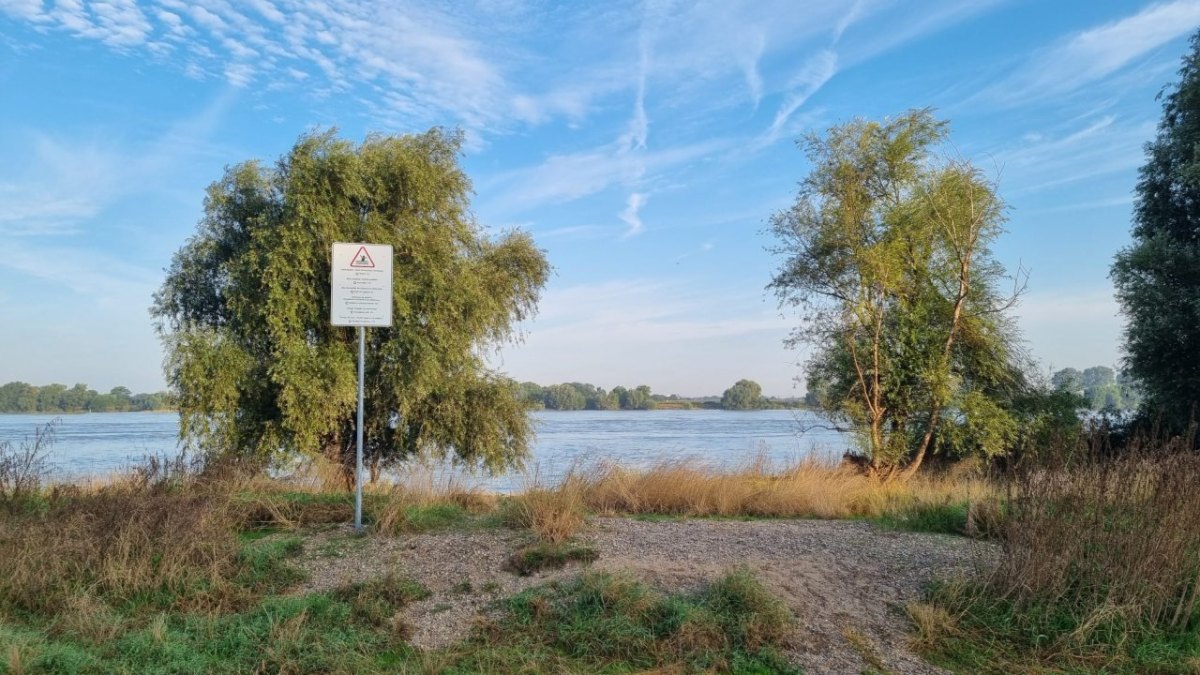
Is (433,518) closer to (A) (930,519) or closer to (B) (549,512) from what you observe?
(B) (549,512)

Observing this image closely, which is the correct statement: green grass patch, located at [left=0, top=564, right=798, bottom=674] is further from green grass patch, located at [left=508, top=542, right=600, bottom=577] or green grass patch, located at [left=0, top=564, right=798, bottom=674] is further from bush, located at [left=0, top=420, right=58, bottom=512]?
bush, located at [left=0, top=420, right=58, bottom=512]

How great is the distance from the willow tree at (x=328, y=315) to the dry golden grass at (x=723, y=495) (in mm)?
4030

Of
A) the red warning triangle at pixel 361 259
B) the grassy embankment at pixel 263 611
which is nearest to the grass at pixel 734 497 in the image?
the grassy embankment at pixel 263 611

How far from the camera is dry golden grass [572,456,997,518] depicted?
1105 cm

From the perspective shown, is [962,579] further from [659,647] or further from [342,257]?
[342,257]

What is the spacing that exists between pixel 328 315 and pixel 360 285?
433 cm

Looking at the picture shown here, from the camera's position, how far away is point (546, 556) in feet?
24.1

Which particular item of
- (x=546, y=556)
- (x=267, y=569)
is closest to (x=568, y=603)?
(x=546, y=556)

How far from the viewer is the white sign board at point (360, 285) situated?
931 cm

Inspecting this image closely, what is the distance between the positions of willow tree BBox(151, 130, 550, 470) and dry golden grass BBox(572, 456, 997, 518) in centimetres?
403

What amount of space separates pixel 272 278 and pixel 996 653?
1098 centimetres

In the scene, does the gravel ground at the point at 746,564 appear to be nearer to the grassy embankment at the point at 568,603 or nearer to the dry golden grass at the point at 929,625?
the dry golden grass at the point at 929,625

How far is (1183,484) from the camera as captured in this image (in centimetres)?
648

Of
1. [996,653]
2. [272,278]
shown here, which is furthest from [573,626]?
[272,278]
